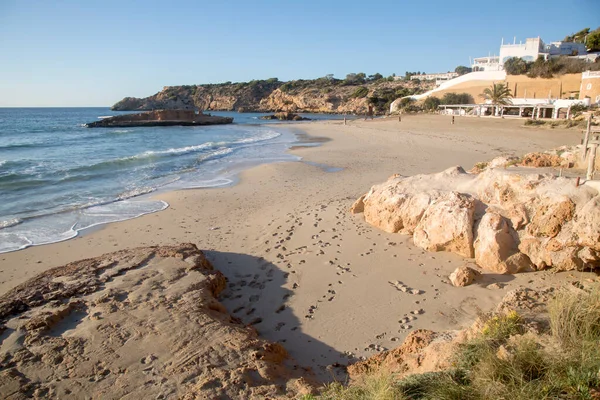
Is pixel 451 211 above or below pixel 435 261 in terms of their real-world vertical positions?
above

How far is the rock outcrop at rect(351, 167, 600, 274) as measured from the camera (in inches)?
198

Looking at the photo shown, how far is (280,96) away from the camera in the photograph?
101 metres

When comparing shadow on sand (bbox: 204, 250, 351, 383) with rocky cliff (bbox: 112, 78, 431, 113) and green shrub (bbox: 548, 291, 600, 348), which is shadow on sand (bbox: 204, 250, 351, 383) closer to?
green shrub (bbox: 548, 291, 600, 348)

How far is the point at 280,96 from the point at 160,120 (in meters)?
51.7

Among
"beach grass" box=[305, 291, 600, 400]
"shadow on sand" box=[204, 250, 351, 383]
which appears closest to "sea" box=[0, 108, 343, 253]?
"shadow on sand" box=[204, 250, 351, 383]

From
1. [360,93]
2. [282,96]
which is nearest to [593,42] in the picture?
[360,93]

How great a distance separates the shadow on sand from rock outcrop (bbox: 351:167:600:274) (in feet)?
9.00

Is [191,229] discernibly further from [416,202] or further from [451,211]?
[451,211]

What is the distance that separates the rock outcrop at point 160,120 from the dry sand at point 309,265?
45687mm

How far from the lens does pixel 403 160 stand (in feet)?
54.2

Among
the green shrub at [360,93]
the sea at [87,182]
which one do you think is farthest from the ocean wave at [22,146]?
the green shrub at [360,93]

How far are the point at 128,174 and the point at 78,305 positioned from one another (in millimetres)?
12502

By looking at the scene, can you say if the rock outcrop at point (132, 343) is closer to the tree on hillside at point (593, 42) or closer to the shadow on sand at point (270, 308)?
the shadow on sand at point (270, 308)

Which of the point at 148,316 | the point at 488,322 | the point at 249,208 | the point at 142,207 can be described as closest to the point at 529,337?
the point at 488,322
